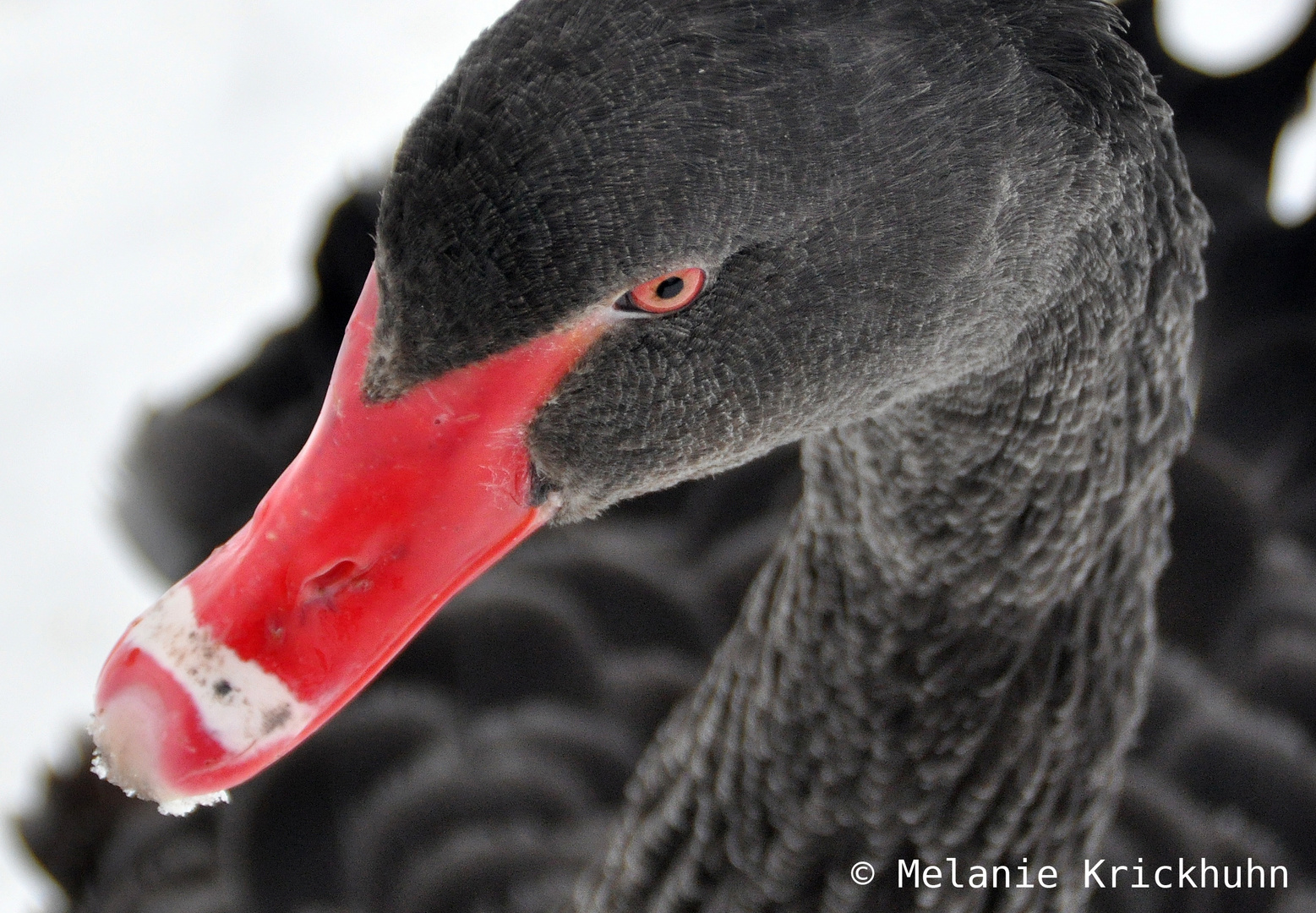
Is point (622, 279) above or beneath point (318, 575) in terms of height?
above

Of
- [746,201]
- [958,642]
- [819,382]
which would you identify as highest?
[746,201]

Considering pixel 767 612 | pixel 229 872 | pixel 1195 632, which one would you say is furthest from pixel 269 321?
pixel 1195 632

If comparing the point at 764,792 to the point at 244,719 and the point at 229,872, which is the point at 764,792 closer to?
the point at 244,719

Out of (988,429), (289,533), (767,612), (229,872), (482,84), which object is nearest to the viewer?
(482,84)

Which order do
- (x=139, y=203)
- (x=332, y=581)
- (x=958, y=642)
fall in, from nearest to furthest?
(x=332, y=581)
(x=958, y=642)
(x=139, y=203)

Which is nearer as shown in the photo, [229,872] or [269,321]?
[229,872]

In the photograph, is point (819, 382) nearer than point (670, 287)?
No

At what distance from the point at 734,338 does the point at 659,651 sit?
99 cm

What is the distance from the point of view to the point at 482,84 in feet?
3.04

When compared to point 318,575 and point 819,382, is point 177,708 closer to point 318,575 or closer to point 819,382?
point 318,575

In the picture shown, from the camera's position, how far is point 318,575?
1037 mm

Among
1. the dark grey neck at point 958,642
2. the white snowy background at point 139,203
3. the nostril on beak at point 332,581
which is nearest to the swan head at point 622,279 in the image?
the nostril on beak at point 332,581

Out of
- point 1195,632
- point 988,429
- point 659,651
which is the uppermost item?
point 988,429

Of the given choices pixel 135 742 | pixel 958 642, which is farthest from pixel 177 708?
pixel 958 642
